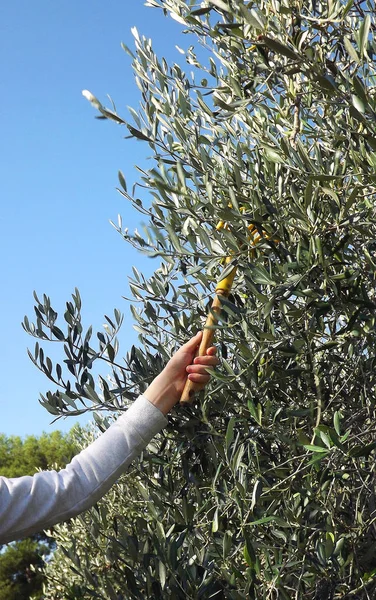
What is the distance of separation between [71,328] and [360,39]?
192cm

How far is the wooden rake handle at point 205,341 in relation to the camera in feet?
9.08

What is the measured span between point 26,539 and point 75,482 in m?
18.3

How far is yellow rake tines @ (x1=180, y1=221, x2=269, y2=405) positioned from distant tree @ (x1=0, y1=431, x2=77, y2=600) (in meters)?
14.7

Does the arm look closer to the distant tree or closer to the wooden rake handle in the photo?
the wooden rake handle

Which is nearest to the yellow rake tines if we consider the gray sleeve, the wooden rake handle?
the wooden rake handle

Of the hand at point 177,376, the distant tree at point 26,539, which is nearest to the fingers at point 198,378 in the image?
the hand at point 177,376

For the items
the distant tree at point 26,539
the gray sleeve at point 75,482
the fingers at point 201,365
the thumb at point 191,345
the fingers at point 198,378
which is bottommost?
the gray sleeve at point 75,482

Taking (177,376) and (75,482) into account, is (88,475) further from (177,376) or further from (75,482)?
(177,376)

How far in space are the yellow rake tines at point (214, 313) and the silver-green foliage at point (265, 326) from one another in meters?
0.05

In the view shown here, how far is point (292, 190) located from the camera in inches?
103

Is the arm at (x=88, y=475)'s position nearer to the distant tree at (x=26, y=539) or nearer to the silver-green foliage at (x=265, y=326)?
the silver-green foliage at (x=265, y=326)

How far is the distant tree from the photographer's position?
18.9m

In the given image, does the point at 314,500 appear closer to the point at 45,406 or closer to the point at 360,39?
the point at 45,406

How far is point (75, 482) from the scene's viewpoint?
2.48m
